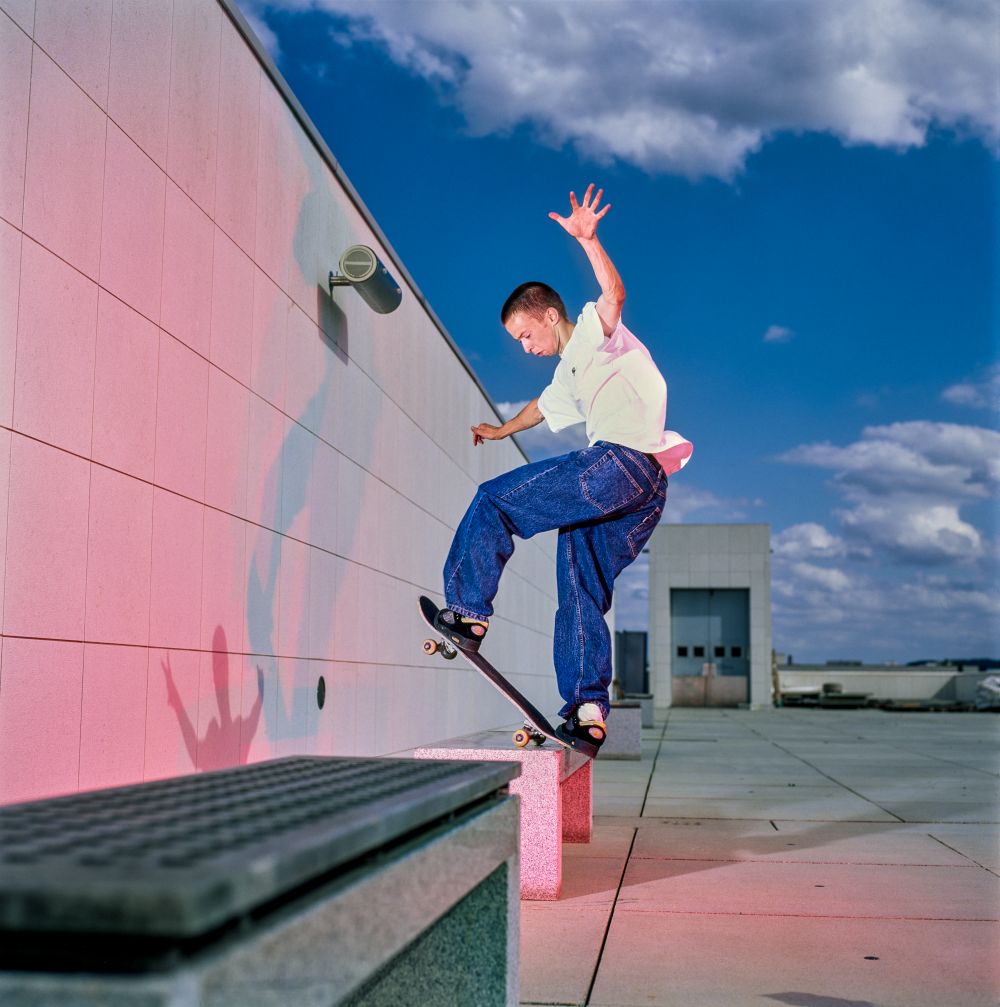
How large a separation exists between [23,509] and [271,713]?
254 cm

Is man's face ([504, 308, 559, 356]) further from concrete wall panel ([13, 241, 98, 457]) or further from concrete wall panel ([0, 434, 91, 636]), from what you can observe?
concrete wall panel ([0, 434, 91, 636])

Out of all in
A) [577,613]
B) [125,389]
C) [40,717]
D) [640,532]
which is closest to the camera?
[40,717]

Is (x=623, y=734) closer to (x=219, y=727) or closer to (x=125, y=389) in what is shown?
(x=219, y=727)

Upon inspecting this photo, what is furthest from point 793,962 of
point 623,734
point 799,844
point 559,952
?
point 623,734

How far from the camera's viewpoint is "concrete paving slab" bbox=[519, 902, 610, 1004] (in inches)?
104

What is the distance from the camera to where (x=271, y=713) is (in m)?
5.57

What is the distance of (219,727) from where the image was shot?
191 inches

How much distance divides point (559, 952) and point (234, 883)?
2.47 m

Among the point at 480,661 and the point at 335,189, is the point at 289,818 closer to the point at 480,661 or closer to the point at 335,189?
the point at 480,661

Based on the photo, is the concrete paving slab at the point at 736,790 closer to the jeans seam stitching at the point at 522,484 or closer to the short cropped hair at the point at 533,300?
the jeans seam stitching at the point at 522,484

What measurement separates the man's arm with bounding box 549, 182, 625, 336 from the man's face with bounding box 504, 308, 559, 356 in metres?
0.31

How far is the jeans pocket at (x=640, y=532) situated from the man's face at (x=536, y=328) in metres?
0.81

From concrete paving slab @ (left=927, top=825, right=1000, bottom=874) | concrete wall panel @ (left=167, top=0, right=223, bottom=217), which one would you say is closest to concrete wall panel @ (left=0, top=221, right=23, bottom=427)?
concrete wall panel @ (left=167, top=0, right=223, bottom=217)

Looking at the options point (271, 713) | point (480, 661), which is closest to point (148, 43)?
point (480, 661)
